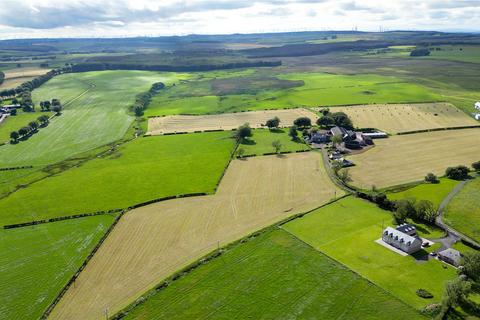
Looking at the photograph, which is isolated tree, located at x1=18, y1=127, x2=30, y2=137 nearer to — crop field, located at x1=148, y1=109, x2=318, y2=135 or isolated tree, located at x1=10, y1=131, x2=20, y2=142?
isolated tree, located at x1=10, y1=131, x2=20, y2=142

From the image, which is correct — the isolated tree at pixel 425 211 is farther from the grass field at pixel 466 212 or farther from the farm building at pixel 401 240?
the farm building at pixel 401 240

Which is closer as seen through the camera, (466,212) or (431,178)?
(466,212)

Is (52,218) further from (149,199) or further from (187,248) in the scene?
(187,248)

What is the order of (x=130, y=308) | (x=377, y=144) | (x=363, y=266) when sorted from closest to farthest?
(x=130, y=308), (x=363, y=266), (x=377, y=144)

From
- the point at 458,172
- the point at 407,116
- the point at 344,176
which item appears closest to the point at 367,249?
the point at 344,176

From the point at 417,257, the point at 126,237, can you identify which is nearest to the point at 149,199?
the point at 126,237

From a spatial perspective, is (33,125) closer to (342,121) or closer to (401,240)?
(342,121)
